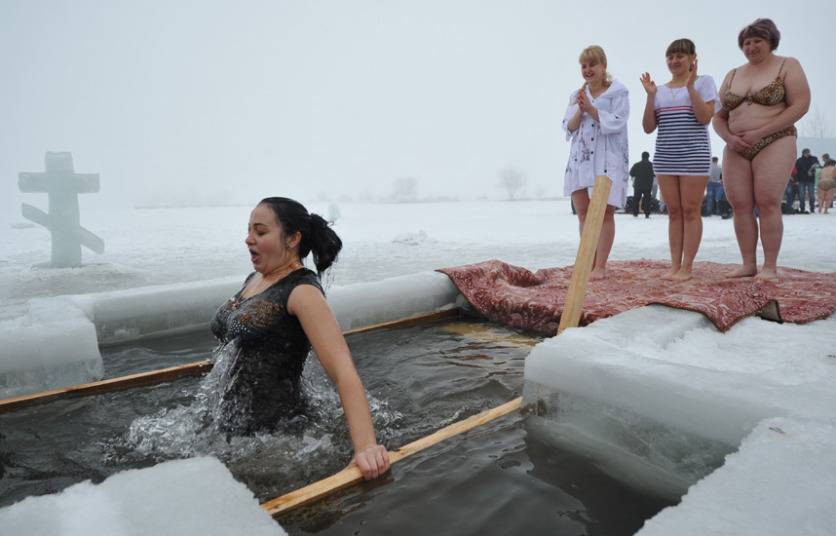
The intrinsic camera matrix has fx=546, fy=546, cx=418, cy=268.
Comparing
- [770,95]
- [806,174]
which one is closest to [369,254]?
[770,95]

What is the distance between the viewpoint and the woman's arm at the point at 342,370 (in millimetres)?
1724

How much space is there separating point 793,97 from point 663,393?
320cm

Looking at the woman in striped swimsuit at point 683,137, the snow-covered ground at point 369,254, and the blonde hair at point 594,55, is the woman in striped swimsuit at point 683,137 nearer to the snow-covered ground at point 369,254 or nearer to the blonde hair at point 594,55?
the blonde hair at point 594,55

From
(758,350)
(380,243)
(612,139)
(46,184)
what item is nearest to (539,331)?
(758,350)

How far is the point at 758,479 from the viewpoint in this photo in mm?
1195

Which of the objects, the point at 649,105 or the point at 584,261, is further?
the point at 649,105

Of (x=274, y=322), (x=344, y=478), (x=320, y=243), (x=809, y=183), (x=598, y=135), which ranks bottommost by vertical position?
(x=344, y=478)

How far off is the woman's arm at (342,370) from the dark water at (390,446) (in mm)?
94

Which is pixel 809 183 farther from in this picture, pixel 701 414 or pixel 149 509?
pixel 149 509

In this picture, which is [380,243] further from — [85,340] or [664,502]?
[664,502]

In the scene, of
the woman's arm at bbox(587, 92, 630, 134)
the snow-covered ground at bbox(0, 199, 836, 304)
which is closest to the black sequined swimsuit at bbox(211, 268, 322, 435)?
the snow-covered ground at bbox(0, 199, 836, 304)

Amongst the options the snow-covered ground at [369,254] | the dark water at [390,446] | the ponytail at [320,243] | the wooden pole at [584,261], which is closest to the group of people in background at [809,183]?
the snow-covered ground at [369,254]

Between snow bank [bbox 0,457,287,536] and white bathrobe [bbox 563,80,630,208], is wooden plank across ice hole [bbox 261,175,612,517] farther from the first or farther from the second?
white bathrobe [bbox 563,80,630,208]

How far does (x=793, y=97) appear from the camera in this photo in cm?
381
